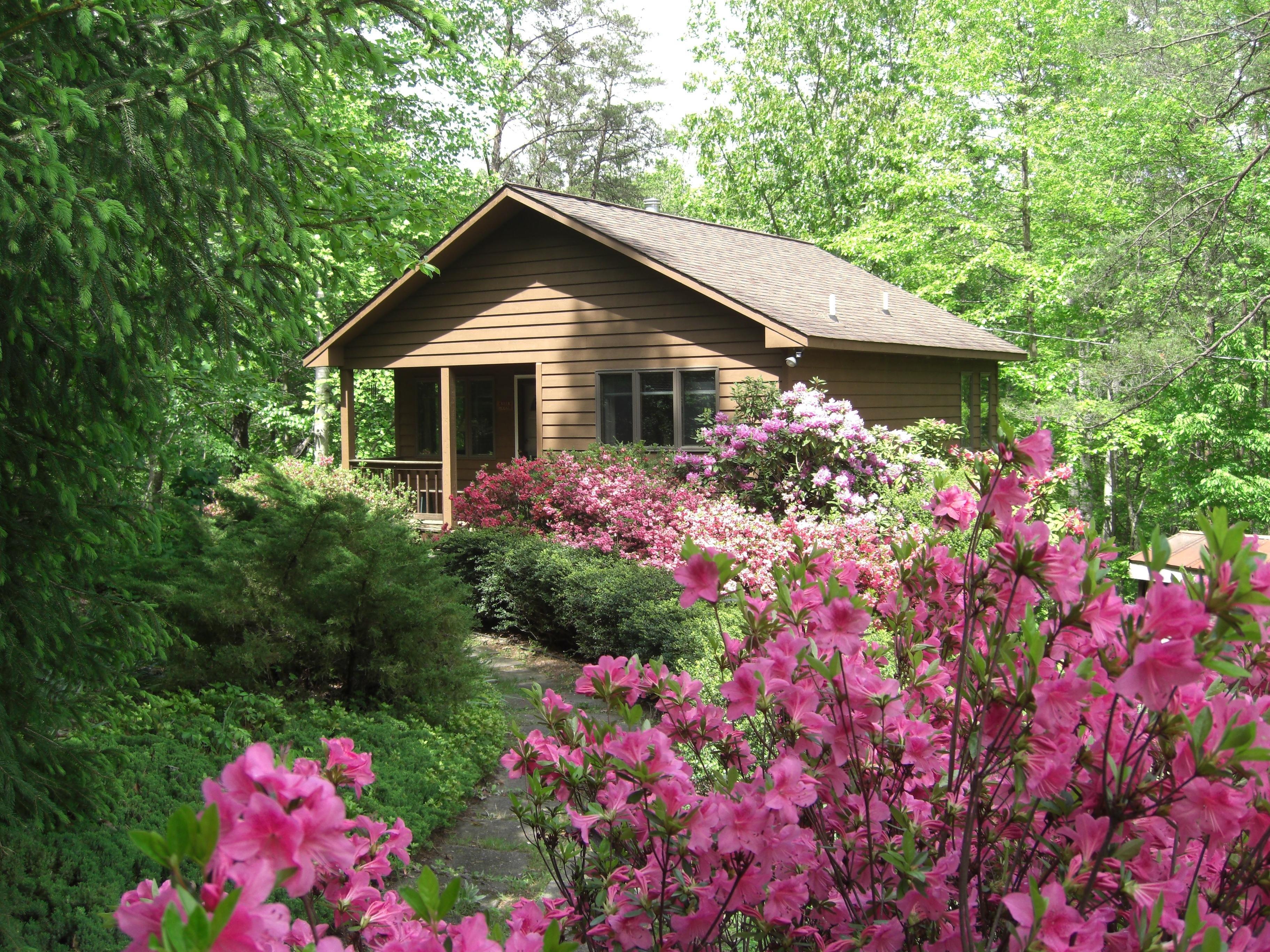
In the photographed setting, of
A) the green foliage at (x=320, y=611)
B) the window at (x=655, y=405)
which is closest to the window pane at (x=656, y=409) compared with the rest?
the window at (x=655, y=405)

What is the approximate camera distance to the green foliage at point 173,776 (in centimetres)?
348

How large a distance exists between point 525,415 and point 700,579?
53.7 ft

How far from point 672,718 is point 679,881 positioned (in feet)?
1.06

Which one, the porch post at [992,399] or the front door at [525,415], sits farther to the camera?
the front door at [525,415]

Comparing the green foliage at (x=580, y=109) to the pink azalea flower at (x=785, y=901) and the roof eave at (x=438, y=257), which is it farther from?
the pink azalea flower at (x=785, y=901)

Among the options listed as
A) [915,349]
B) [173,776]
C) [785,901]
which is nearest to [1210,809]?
[785,901]

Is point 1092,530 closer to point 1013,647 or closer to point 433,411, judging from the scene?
point 1013,647

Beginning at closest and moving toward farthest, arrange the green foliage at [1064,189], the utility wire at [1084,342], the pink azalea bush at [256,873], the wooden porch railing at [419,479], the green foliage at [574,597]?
the pink azalea bush at [256,873] < the green foliage at [574,597] < the wooden porch railing at [419,479] < the green foliage at [1064,189] < the utility wire at [1084,342]

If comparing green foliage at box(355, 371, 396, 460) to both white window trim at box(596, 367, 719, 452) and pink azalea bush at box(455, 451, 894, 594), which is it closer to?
white window trim at box(596, 367, 719, 452)

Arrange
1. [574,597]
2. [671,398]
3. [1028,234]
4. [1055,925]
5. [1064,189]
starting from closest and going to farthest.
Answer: [1055,925] < [574,597] < [671,398] < [1064,189] < [1028,234]

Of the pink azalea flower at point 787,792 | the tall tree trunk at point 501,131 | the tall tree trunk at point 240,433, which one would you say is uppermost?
the tall tree trunk at point 501,131

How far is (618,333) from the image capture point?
550 inches

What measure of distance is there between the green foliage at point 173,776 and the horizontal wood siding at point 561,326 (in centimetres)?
737

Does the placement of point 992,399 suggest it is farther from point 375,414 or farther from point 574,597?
point 375,414
